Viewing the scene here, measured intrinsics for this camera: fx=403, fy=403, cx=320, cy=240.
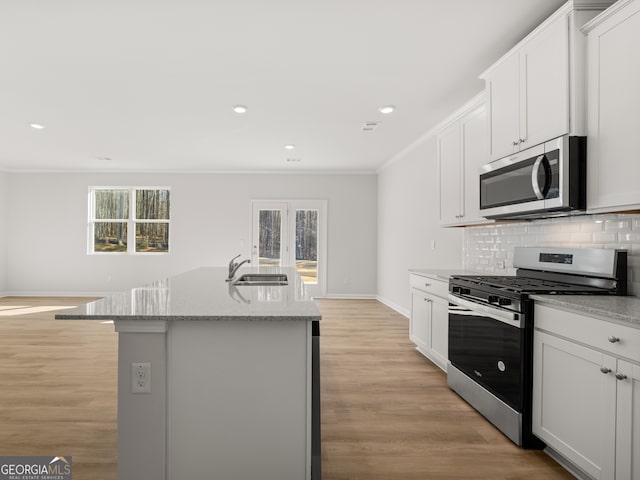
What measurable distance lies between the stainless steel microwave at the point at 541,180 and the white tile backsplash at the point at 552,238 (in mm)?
289

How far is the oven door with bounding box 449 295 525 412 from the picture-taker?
2262 millimetres

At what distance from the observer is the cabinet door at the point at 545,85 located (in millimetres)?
2250

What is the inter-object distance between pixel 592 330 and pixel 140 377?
1.95m

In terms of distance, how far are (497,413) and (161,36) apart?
10.8 feet

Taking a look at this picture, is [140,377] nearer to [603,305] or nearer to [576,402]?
[576,402]

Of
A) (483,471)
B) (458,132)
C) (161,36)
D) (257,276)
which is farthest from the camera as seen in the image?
(458,132)

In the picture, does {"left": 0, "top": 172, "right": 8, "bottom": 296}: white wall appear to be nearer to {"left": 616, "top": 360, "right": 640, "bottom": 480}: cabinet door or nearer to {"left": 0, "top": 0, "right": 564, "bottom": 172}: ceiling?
{"left": 0, "top": 0, "right": 564, "bottom": 172}: ceiling

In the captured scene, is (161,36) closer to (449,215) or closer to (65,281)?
(449,215)

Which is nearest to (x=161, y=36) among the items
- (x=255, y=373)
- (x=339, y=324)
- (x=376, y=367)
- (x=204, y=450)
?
(x=255, y=373)

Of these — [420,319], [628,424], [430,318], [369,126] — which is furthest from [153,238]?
[628,424]

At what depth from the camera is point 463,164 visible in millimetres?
3639

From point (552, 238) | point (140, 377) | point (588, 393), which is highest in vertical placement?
point (552, 238)

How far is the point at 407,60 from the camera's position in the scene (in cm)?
312

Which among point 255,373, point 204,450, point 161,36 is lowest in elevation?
point 204,450
